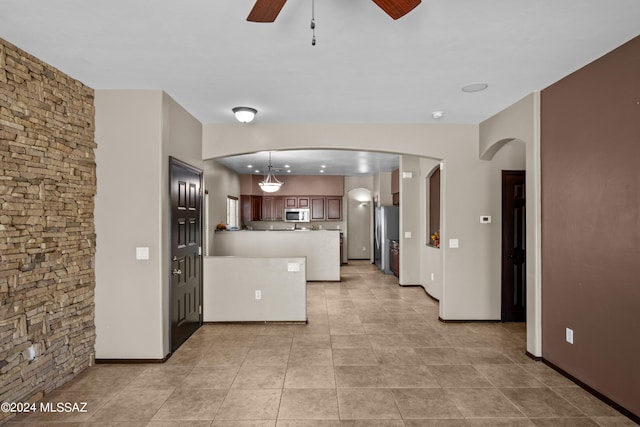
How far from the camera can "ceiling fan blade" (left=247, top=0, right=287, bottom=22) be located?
69.7 inches

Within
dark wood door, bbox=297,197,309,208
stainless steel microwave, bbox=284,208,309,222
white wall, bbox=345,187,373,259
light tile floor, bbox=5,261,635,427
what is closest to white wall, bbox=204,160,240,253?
stainless steel microwave, bbox=284,208,309,222

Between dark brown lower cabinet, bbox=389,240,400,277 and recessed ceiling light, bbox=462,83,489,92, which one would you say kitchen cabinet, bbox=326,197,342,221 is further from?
recessed ceiling light, bbox=462,83,489,92

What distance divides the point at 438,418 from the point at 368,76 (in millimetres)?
2791

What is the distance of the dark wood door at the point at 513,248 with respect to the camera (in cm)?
517

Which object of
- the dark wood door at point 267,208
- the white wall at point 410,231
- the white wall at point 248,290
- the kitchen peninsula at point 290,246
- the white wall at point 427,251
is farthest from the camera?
the dark wood door at point 267,208

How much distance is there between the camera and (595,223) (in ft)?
9.95

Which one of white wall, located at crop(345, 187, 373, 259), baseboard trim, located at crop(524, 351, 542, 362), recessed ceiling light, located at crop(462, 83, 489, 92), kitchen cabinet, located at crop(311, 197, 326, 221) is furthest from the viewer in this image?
white wall, located at crop(345, 187, 373, 259)

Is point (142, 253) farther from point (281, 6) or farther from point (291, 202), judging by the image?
point (291, 202)

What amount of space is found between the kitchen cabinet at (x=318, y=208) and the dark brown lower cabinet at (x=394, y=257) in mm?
2706

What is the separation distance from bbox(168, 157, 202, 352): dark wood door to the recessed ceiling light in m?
3.04

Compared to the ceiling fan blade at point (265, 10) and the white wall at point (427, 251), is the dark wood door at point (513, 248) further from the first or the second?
the ceiling fan blade at point (265, 10)

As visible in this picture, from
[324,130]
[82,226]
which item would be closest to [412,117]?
[324,130]

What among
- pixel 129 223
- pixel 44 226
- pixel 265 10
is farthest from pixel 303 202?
pixel 265 10

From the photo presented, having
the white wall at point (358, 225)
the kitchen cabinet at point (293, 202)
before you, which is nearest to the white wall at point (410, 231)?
the kitchen cabinet at point (293, 202)
